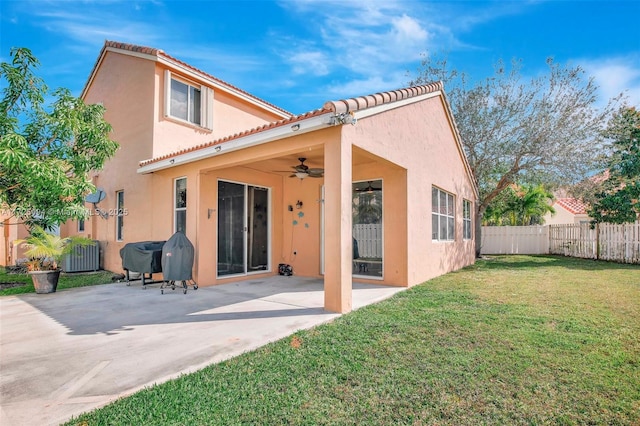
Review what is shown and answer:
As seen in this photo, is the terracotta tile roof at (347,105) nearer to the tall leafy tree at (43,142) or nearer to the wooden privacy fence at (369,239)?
the tall leafy tree at (43,142)

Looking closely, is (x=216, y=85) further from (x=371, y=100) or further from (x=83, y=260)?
(x=83, y=260)

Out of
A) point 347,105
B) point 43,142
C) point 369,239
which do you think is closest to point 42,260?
point 43,142

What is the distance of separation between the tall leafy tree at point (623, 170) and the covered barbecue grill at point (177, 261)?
701 inches

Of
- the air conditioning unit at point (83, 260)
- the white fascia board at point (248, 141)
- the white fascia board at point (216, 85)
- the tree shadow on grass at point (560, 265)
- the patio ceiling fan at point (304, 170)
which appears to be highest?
the white fascia board at point (216, 85)

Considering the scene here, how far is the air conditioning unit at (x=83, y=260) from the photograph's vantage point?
11547mm

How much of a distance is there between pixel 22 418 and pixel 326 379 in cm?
258

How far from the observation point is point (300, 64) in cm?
1327

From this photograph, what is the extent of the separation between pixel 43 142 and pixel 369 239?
25.0 ft

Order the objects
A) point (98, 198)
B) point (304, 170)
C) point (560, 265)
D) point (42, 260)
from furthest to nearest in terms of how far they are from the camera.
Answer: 1. point (560, 265)
2. point (98, 198)
3. point (304, 170)
4. point (42, 260)

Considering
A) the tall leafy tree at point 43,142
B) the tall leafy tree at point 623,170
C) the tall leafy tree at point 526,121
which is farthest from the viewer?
the tall leafy tree at point 526,121

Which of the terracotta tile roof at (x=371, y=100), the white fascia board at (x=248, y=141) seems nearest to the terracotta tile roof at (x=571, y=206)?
the terracotta tile roof at (x=371, y=100)

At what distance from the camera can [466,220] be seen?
1450cm

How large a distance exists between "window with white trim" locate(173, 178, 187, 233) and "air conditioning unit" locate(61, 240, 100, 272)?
4219mm

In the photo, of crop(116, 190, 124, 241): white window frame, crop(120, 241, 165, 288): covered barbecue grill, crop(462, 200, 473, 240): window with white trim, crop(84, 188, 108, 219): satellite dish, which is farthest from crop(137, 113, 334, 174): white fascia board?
crop(462, 200, 473, 240): window with white trim
